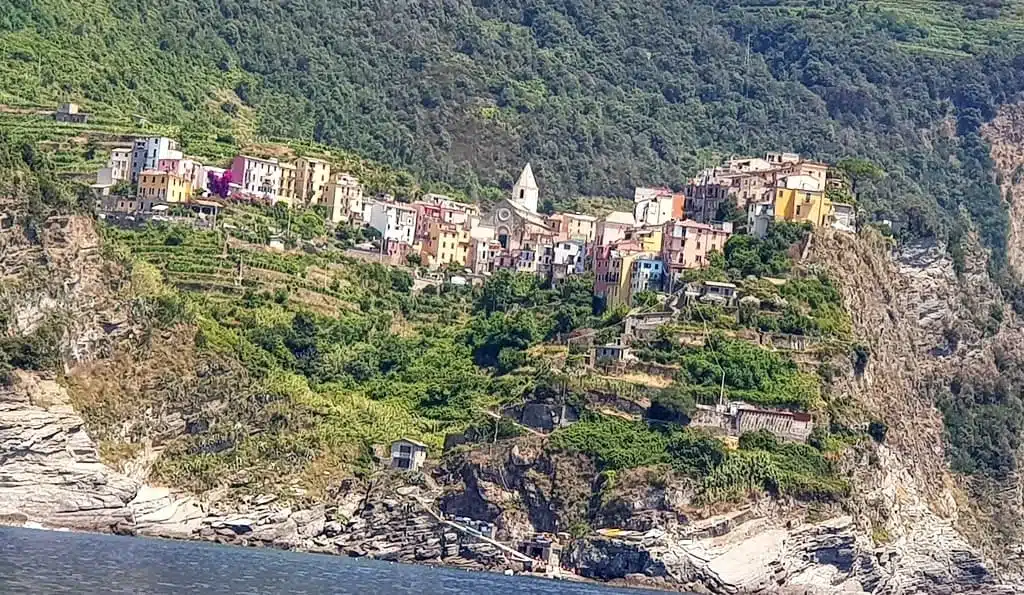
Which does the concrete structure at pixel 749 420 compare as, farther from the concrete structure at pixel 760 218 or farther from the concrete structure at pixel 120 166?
the concrete structure at pixel 120 166

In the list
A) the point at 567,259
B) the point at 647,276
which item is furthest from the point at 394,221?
the point at 647,276

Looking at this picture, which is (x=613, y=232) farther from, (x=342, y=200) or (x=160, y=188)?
(x=160, y=188)

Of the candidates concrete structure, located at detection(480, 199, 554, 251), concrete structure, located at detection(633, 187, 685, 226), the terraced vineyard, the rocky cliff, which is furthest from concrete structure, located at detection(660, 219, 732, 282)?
concrete structure, located at detection(480, 199, 554, 251)

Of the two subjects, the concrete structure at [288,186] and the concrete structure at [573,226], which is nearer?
the concrete structure at [288,186]

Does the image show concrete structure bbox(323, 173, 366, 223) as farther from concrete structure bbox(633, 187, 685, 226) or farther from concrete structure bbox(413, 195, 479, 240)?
concrete structure bbox(633, 187, 685, 226)

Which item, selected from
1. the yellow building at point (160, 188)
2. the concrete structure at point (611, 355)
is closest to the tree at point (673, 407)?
the concrete structure at point (611, 355)

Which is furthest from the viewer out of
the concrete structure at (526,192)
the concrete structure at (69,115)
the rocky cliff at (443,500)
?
the concrete structure at (526,192)

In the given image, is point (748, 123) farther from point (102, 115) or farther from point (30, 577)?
point (30, 577)
